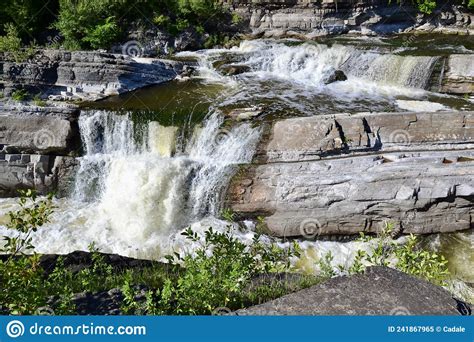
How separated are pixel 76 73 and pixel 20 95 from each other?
2175 mm

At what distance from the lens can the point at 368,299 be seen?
11.5 ft

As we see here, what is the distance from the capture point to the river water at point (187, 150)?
34.5 feet

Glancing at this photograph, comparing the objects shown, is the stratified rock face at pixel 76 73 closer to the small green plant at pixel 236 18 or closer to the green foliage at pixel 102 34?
the green foliage at pixel 102 34

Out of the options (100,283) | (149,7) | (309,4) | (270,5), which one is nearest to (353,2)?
(309,4)

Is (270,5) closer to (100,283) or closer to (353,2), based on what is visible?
(353,2)

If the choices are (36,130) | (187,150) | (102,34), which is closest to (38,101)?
(36,130)

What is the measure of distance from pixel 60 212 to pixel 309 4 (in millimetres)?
17545

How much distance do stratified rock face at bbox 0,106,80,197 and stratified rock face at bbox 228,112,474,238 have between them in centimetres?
561

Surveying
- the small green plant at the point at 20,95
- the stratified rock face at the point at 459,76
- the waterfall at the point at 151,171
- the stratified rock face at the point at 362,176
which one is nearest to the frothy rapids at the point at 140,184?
the waterfall at the point at 151,171

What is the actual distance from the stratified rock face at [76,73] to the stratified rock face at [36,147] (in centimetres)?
242

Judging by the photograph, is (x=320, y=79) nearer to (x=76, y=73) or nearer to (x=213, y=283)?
(x=76, y=73)

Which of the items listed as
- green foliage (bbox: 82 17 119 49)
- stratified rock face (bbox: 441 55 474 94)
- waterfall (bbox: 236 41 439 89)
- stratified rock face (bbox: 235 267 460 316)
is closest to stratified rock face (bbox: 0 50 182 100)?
green foliage (bbox: 82 17 119 49)

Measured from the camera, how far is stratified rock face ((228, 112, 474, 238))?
9.82 metres

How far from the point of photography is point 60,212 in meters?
11.8
